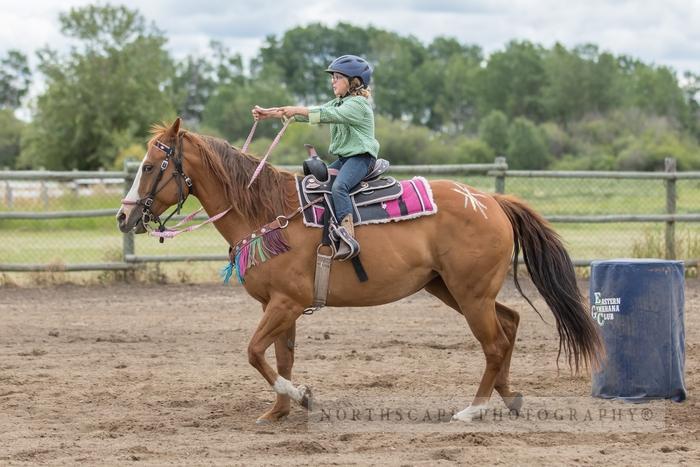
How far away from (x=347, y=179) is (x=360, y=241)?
0.45m

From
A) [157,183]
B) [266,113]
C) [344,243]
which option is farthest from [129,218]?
[344,243]

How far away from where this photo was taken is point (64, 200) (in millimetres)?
22797

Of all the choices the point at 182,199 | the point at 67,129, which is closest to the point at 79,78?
the point at 67,129

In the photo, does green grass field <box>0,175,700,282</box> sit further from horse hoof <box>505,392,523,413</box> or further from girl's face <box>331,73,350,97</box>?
girl's face <box>331,73,350,97</box>

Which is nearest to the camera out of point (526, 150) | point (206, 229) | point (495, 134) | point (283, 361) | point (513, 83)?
point (283, 361)

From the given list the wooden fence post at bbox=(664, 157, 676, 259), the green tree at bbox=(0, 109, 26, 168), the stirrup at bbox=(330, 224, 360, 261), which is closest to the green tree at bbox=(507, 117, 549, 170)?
the green tree at bbox=(0, 109, 26, 168)

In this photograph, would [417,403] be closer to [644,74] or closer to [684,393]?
[684,393]

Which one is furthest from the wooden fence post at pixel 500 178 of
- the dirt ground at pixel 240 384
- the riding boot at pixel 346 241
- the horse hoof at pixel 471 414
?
the riding boot at pixel 346 241

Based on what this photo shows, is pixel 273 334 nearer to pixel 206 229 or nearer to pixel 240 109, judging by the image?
pixel 206 229

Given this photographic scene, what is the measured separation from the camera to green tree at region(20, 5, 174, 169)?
40.6 metres

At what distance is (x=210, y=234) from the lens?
2338 centimetres

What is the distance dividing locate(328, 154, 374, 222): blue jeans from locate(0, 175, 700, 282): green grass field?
8.54m

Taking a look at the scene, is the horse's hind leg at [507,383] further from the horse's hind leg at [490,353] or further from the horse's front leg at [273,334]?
the horse's front leg at [273,334]

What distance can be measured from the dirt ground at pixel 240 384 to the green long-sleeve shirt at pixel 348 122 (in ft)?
6.49
